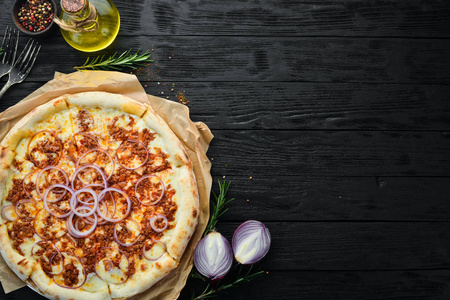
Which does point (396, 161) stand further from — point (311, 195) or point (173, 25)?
point (173, 25)

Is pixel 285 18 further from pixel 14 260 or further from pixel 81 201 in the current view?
pixel 14 260

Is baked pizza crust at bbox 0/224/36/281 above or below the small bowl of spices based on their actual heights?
below

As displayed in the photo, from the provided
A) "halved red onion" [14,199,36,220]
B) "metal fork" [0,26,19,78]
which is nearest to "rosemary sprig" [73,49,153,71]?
"metal fork" [0,26,19,78]

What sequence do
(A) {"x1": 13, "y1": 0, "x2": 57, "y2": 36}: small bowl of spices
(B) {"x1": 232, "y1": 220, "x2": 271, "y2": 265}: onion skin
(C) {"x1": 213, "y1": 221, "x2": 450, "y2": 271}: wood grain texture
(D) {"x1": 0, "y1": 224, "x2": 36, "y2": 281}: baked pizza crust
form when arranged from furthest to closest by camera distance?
(C) {"x1": 213, "y1": 221, "x2": 450, "y2": 271}: wood grain texture
(A) {"x1": 13, "y1": 0, "x2": 57, "y2": 36}: small bowl of spices
(B) {"x1": 232, "y1": 220, "x2": 271, "y2": 265}: onion skin
(D) {"x1": 0, "y1": 224, "x2": 36, "y2": 281}: baked pizza crust

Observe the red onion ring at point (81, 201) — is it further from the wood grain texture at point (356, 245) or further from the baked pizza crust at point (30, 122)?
the wood grain texture at point (356, 245)

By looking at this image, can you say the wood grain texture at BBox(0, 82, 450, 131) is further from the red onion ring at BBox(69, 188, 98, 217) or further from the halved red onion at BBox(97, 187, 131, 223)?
the red onion ring at BBox(69, 188, 98, 217)

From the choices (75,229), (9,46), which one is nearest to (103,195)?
(75,229)
